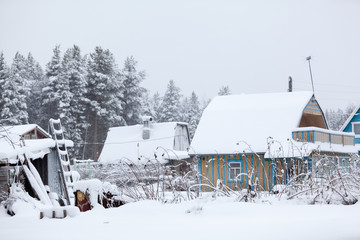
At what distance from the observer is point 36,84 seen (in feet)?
178

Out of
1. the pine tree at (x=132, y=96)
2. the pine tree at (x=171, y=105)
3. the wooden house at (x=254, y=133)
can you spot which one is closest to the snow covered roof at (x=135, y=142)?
the wooden house at (x=254, y=133)

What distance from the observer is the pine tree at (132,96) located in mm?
54469

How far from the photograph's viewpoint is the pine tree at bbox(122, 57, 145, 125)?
54.5 meters

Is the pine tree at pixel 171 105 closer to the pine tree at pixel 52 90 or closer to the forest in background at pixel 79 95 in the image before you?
the forest in background at pixel 79 95

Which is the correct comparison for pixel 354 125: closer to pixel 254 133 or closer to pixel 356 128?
pixel 356 128

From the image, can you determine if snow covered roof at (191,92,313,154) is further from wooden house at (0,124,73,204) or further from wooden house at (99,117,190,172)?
wooden house at (99,117,190,172)

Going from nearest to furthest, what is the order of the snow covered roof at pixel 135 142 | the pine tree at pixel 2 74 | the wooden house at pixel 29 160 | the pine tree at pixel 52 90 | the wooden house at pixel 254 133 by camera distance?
the wooden house at pixel 29 160, the wooden house at pixel 254 133, the snow covered roof at pixel 135 142, the pine tree at pixel 2 74, the pine tree at pixel 52 90

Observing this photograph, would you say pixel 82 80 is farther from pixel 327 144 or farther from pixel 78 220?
pixel 78 220

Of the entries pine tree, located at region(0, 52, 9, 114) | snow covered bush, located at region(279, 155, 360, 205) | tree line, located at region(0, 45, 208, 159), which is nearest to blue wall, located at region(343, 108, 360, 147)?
tree line, located at region(0, 45, 208, 159)

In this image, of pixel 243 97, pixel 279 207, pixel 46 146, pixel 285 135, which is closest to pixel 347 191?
pixel 279 207

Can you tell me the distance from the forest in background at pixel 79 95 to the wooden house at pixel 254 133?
2189cm

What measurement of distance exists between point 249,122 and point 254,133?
1.06 m

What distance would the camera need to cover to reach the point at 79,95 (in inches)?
1978

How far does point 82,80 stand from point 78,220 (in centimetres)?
4516
